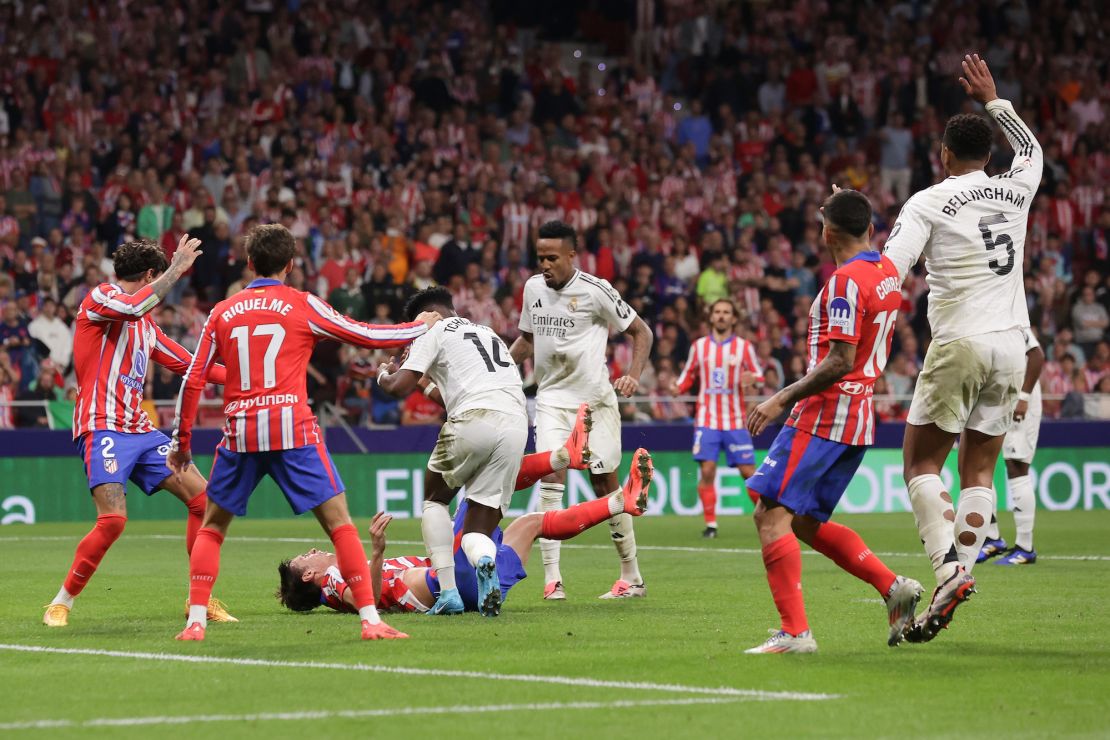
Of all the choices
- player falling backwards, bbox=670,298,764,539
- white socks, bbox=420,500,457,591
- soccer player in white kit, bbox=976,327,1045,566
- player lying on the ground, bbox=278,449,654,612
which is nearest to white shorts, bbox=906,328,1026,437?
player lying on the ground, bbox=278,449,654,612

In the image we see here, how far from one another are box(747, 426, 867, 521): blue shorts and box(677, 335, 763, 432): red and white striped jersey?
1157 centimetres

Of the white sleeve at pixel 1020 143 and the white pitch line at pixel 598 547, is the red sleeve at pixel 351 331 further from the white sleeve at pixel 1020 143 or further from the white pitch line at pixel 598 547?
the white pitch line at pixel 598 547

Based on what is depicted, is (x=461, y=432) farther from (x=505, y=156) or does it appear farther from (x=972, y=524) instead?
(x=505, y=156)

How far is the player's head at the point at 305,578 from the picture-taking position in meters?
10.9

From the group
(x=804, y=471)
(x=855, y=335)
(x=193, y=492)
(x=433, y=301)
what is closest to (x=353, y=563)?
(x=193, y=492)

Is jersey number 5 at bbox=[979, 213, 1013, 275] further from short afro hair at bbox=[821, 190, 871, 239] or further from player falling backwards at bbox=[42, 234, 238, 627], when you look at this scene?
player falling backwards at bbox=[42, 234, 238, 627]

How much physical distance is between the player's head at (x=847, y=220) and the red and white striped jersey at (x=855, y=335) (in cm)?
10

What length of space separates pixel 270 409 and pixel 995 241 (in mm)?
4030

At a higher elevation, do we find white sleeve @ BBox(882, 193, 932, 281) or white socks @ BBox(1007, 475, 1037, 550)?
white sleeve @ BBox(882, 193, 932, 281)

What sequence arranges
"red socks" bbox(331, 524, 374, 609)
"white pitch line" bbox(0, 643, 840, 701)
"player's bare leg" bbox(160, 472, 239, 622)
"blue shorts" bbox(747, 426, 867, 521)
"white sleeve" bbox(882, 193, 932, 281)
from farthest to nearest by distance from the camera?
"player's bare leg" bbox(160, 472, 239, 622) → "red socks" bbox(331, 524, 374, 609) → "white sleeve" bbox(882, 193, 932, 281) → "blue shorts" bbox(747, 426, 867, 521) → "white pitch line" bbox(0, 643, 840, 701)

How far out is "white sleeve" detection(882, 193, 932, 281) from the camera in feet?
29.8

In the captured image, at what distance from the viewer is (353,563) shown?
367 inches

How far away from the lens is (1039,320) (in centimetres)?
2711

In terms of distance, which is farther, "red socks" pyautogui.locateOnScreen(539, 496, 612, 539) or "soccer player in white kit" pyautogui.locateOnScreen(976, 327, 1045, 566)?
"soccer player in white kit" pyautogui.locateOnScreen(976, 327, 1045, 566)
